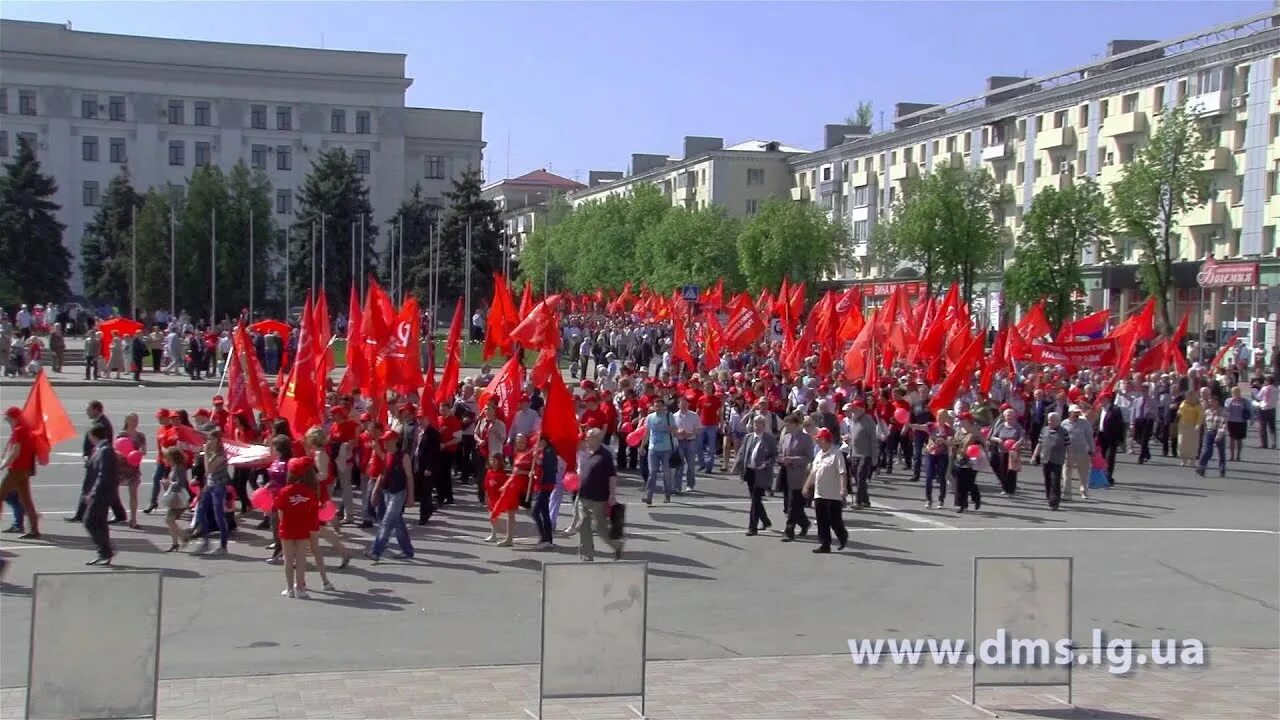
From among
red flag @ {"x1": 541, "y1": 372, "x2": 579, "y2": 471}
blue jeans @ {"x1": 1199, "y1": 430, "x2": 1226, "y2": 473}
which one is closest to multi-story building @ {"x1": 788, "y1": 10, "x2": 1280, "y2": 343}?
blue jeans @ {"x1": 1199, "y1": 430, "x2": 1226, "y2": 473}

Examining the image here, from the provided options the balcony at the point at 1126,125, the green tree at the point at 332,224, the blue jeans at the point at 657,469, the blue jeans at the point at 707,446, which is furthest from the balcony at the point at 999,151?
the blue jeans at the point at 657,469

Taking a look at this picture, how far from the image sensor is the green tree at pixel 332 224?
246ft

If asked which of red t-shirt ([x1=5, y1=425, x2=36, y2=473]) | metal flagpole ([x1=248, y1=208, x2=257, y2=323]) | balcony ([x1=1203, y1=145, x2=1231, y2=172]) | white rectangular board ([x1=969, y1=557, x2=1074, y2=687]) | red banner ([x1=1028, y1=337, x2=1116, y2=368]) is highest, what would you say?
balcony ([x1=1203, y1=145, x2=1231, y2=172])

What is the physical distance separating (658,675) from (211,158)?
295ft

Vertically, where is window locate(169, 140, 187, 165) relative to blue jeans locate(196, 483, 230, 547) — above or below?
above

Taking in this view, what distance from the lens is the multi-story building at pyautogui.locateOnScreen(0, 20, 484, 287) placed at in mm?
87812

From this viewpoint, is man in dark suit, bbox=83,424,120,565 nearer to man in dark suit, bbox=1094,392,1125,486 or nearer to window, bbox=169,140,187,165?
man in dark suit, bbox=1094,392,1125,486

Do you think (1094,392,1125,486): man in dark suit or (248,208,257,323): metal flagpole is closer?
(1094,392,1125,486): man in dark suit

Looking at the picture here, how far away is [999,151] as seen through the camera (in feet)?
A: 228

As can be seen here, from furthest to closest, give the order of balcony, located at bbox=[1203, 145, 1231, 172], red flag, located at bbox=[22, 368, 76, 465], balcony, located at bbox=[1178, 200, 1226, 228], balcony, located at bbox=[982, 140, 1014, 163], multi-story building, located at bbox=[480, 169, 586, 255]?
multi-story building, located at bbox=[480, 169, 586, 255] < balcony, located at bbox=[982, 140, 1014, 163] < balcony, located at bbox=[1178, 200, 1226, 228] < balcony, located at bbox=[1203, 145, 1231, 172] < red flag, located at bbox=[22, 368, 76, 465]

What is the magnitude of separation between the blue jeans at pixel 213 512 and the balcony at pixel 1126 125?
53.5 meters

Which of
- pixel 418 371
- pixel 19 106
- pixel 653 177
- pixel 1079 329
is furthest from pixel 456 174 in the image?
pixel 418 371

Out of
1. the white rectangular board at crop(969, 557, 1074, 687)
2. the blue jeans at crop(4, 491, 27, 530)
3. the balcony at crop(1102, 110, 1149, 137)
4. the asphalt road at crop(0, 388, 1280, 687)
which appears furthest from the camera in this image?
the balcony at crop(1102, 110, 1149, 137)

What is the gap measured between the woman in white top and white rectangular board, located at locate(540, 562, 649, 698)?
7088 millimetres
